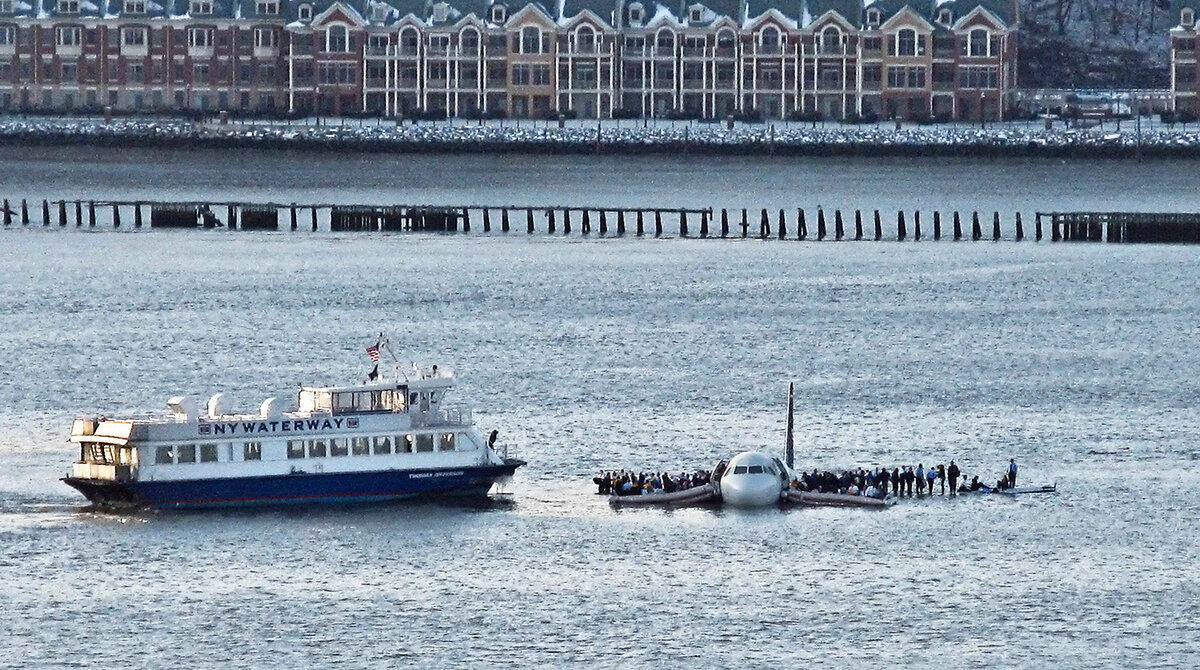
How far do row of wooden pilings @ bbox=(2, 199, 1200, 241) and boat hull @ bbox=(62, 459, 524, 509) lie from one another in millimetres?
84277

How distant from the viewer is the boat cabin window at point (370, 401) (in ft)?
250

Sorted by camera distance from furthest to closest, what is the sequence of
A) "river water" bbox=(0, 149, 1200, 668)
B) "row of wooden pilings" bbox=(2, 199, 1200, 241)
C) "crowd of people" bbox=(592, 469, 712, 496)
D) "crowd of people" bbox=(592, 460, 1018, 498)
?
"row of wooden pilings" bbox=(2, 199, 1200, 241) < "crowd of people" bbox=(592, 460, 1018, 498) < "crowd of people" bbox=(592, 469, 712, 496) < "river water" bbox=(0, 149, 1200, 668)

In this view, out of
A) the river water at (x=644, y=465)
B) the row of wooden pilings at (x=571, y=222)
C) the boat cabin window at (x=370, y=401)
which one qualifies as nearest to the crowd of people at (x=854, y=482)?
the river water at (x=644, y=465)

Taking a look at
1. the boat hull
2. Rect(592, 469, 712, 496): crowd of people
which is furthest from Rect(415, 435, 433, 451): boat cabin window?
Rect(592, 469, 712, 496): crowd of people

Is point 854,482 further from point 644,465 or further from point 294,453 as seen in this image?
point 294,453

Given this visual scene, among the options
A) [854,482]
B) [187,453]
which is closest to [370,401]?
[187,453]

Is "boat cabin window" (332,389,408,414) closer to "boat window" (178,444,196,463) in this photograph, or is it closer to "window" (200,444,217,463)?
"window" (200,444,217,463)

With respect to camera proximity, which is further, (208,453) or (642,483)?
(642,483)

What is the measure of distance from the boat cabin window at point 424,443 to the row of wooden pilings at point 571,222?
8386cm

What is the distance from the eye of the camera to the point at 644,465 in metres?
82.3

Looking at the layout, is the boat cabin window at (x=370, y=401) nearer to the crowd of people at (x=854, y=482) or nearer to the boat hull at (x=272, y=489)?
the boat hull at (x=272, y=489)

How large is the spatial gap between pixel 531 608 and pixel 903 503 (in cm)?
1376

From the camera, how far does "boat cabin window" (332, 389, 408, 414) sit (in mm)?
76062

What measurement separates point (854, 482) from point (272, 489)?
14.2m
